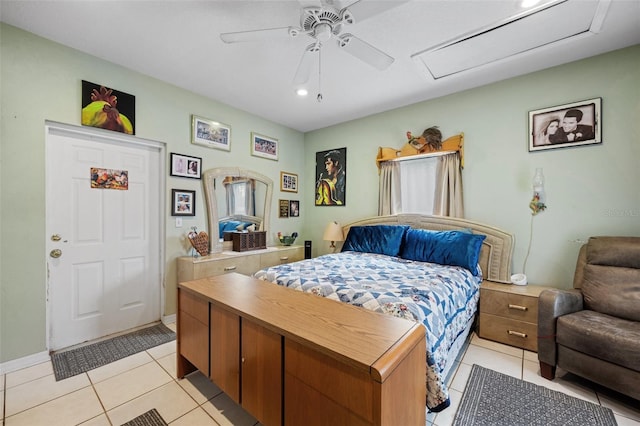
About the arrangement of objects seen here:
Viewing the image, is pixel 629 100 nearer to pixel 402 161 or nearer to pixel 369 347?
pixel 402 161

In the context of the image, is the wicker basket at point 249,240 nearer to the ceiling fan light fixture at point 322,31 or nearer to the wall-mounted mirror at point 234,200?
the wall-mounted mirror at point 234,200

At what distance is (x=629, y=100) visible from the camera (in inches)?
91.0

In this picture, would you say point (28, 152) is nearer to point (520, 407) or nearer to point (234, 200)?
point (234, 200)

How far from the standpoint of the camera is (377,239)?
132 inches

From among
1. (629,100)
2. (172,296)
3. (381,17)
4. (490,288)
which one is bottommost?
(172,296)

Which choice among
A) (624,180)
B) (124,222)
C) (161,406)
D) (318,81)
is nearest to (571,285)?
(624,180)

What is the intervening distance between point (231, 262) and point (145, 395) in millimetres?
1556

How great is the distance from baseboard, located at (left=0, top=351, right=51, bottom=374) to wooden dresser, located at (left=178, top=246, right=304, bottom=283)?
1182 mm

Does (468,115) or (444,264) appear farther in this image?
(468,115)

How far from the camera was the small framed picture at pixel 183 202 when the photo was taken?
3062mm

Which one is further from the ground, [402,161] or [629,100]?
[629,100]

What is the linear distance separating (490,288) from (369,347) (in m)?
2.11

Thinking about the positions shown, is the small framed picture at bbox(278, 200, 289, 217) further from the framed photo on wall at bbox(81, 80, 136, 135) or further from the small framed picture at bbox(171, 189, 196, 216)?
the framed photo on wall at bbox(81, 80, 136, 135)

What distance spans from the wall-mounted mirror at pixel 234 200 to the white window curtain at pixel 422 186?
180cm
